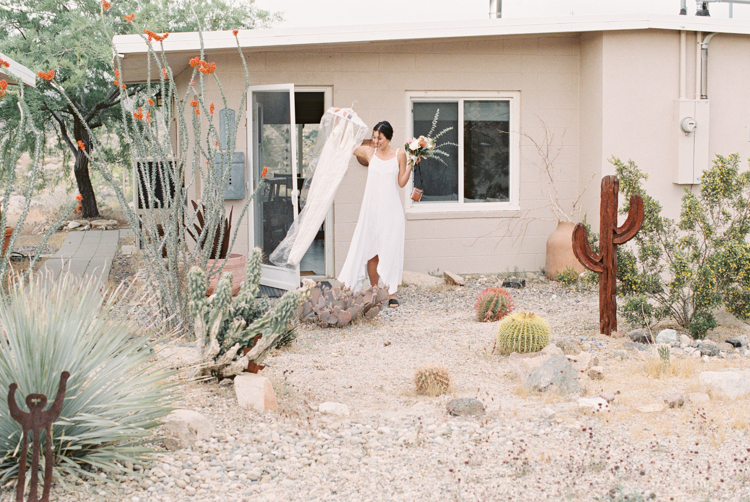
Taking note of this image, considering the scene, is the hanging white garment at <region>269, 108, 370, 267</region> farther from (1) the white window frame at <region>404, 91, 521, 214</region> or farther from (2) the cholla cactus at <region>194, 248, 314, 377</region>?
(2) the cholla cactus at <region>194, 248, 314, 377</region>

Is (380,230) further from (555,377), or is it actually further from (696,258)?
(555,377)

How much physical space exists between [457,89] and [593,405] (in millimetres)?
5723

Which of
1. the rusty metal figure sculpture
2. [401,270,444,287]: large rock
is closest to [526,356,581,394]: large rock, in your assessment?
the rusty metal figure sculpture

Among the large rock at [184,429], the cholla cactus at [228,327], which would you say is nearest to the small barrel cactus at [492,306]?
the cholla cactus at [228,327]

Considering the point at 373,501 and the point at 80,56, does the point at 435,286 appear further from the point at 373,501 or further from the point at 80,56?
the point at 80,56

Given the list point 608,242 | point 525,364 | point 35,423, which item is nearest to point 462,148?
point 608,242

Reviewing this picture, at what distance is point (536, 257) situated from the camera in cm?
932

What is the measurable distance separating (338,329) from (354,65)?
11.9 feet

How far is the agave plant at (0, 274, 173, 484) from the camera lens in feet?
9.82

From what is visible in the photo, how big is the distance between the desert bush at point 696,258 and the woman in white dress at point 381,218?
216 centimetres

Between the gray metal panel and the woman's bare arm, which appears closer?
the woman's bare arm

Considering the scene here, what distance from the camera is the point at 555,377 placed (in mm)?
4441

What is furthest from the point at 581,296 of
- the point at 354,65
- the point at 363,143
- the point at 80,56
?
the point at 80,56

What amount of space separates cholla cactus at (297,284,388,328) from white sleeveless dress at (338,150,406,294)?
49 cm
